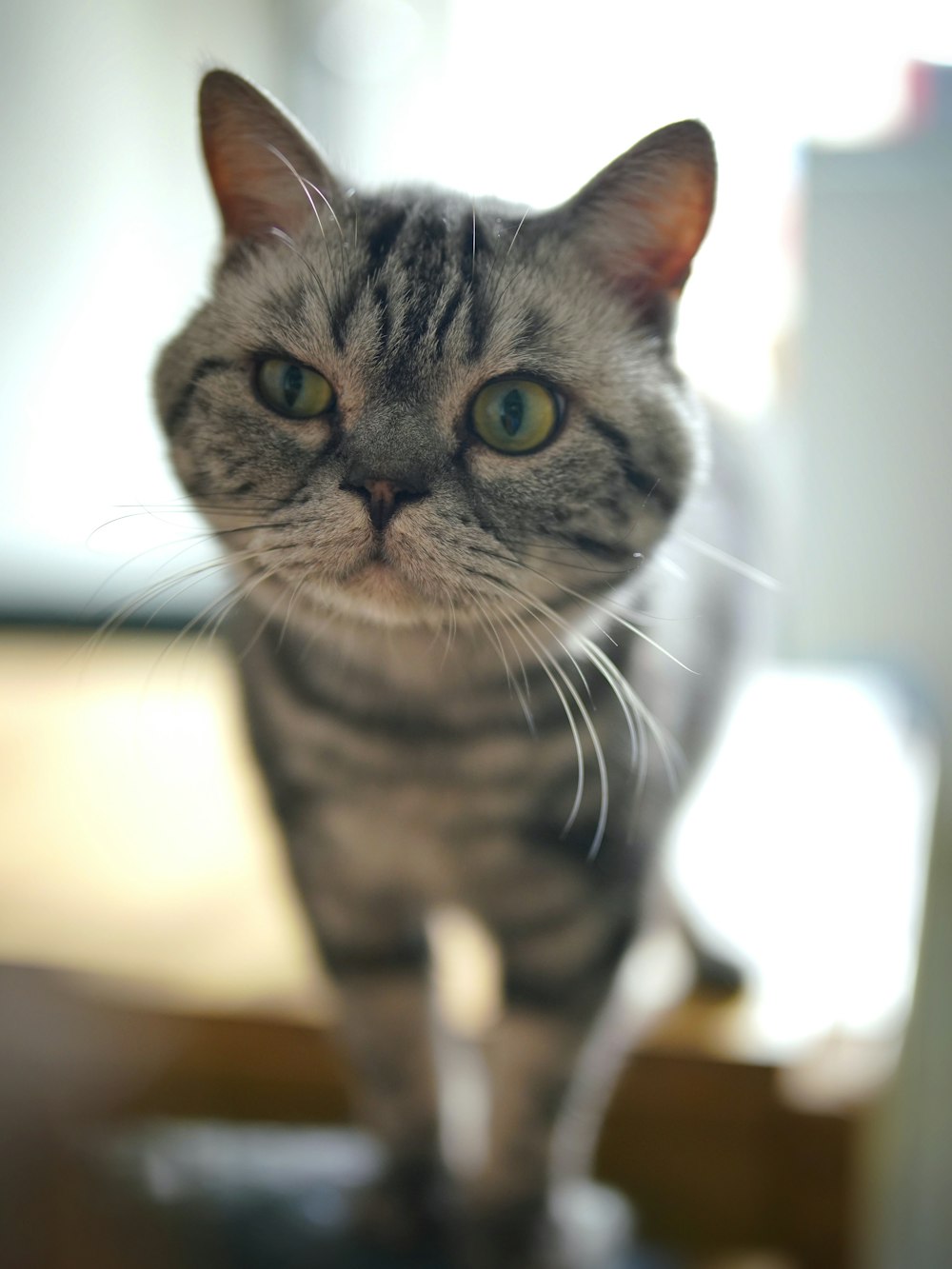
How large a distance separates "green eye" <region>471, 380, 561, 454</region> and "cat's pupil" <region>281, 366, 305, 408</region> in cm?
9

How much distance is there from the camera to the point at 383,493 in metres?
0.56

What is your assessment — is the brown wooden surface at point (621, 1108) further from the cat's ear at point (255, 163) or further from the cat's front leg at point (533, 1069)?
the cat's ear at point (255, 163)

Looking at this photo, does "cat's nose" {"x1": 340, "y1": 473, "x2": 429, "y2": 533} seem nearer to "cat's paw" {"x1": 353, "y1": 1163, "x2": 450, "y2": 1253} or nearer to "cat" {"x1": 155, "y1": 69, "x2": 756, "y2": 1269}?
"cat" {"x1": 155, "y1": 69, "x2": 756, "y2": 1269}

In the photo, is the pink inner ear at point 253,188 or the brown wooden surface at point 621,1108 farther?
the brown wooden surface at point 621,1108

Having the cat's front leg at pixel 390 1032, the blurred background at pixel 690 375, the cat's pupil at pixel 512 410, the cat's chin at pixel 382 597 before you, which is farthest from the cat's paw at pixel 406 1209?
the cat's pupil at pixel 512 410

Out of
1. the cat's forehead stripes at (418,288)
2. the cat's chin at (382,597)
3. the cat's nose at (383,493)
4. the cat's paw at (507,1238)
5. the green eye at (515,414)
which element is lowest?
the cat's paw at (507,1238)

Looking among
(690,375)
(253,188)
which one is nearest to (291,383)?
(253,188)

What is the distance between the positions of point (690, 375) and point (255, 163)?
286mm

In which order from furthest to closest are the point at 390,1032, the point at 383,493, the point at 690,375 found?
1. the point at 390,1032
2. the point at 690,375
3. the point at 383,493

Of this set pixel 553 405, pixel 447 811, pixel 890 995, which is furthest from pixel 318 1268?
pixel 553 405

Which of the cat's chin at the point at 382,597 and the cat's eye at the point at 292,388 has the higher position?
the cat's eye at the point at 292,388

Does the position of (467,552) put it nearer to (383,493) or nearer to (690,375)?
(383,493)

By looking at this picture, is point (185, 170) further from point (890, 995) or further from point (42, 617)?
point (890, 995)

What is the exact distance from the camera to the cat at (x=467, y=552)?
57cm
